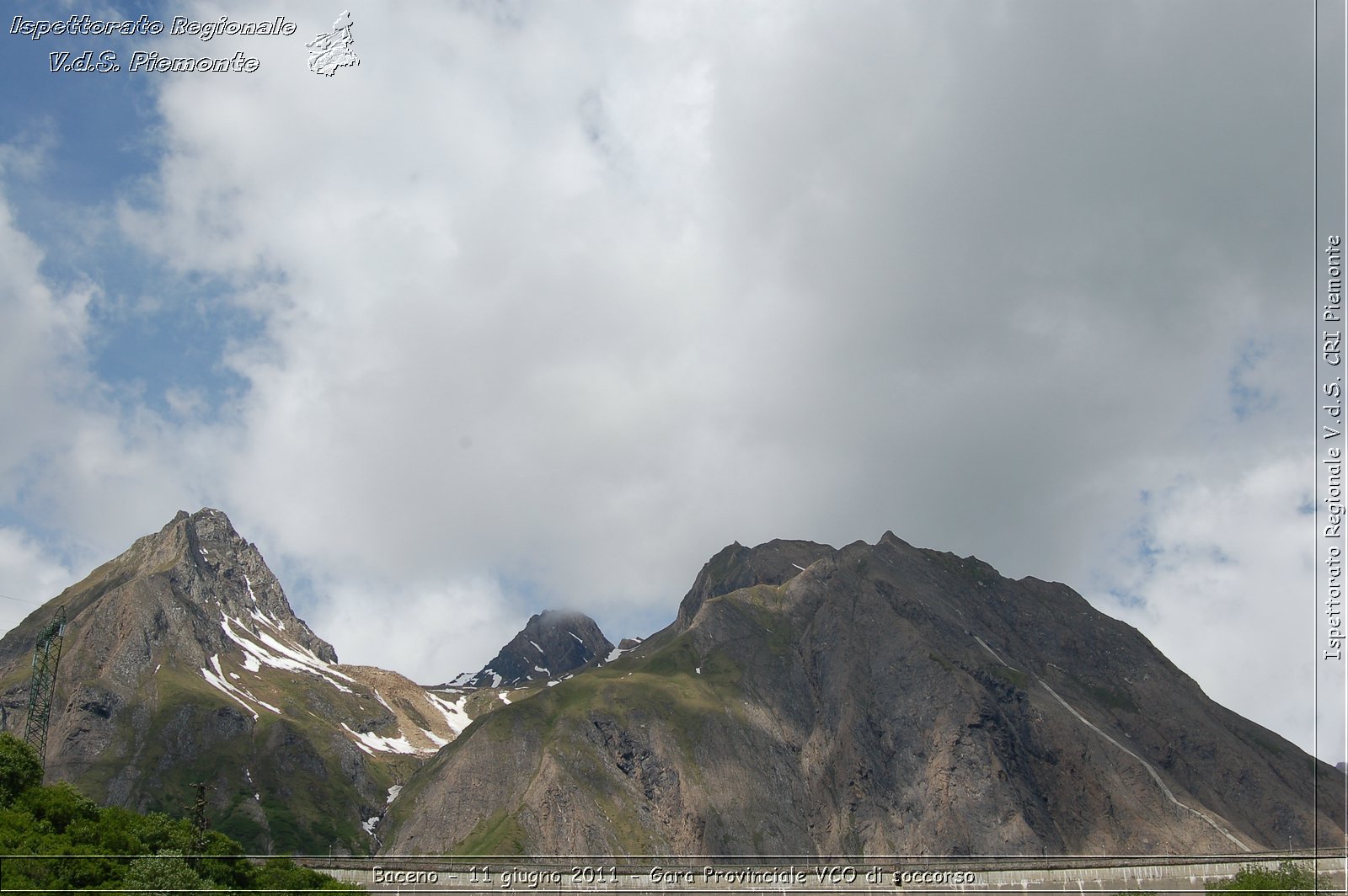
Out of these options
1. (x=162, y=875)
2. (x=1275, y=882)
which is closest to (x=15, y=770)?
(x=162, y=875)

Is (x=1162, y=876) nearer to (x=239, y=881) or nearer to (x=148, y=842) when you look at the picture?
(x=239, y=881)

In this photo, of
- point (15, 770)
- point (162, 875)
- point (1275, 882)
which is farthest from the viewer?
point (1275, 882)

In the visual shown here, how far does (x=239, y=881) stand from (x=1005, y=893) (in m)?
87.9

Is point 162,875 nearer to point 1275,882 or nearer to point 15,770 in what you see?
point 15,770

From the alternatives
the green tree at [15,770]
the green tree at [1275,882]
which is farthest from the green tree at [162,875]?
the green tree at [1275,882]

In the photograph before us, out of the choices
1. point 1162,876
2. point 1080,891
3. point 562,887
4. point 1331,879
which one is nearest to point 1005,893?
point 1080,891

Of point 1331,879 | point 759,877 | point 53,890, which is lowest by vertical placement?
point 53,890

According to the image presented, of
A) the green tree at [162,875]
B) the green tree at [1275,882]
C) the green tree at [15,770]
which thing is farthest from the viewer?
the green tree at [1275,882]

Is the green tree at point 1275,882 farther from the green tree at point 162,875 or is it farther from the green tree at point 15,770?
the green tree at point 15,770

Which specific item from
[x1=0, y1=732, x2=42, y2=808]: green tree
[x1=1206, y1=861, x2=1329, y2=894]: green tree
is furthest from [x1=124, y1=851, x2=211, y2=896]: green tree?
[x1=1206, y1=861, x2=1329, y2=894]: green tree

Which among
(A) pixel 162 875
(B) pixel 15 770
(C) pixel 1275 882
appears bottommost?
(A) pixel 162 875

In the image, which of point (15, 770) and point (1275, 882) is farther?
point (1275, 882)

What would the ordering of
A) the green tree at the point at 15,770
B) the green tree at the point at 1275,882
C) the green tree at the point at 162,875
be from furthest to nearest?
1. the green tree at the point at 1275,882
2. the green tree at the point at 15,770
3. the green tree at the point at 162,875

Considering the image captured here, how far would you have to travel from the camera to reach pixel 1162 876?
13300 cm
